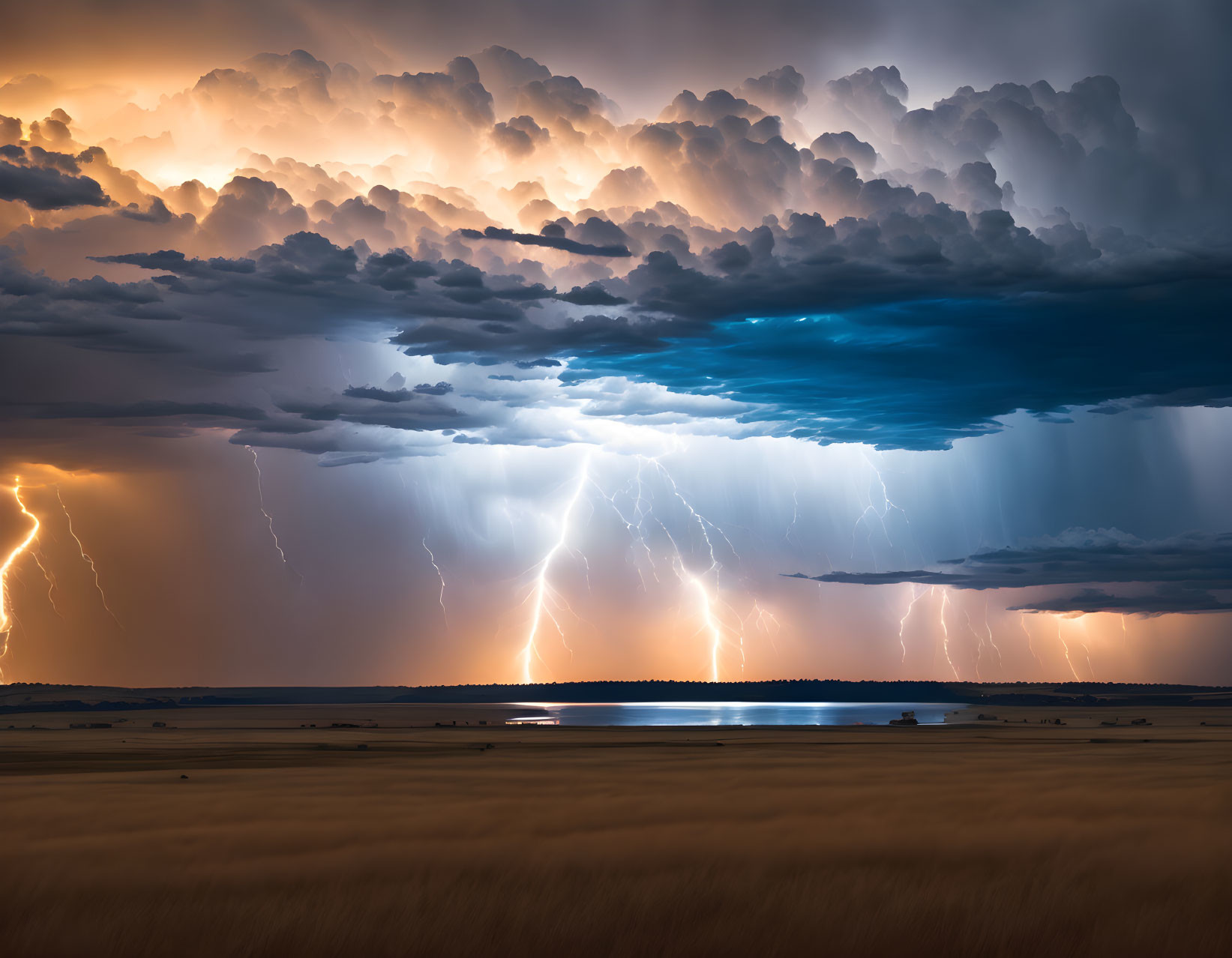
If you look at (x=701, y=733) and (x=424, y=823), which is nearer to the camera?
(x=424, y=823)

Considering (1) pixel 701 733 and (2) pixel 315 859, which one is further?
(1) pixel 701 733

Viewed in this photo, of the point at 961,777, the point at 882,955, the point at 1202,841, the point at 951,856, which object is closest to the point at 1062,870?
the point at 951,856

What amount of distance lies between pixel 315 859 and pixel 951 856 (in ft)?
49.6

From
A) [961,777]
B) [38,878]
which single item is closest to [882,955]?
[38,878]

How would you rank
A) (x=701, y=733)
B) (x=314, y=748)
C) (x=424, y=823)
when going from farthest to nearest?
(x=701, y=733), (x=314, y=748), (x=424, y=823)

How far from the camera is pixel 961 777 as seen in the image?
48.5 metres

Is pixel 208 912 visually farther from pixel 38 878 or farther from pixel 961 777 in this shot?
pixel 961 777

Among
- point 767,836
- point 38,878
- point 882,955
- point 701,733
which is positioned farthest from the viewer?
point 701,733

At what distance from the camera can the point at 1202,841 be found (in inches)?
1188

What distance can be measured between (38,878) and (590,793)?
66.0ft

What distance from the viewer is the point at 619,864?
92.9 ft

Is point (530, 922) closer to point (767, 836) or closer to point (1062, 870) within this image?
point (767, 836)

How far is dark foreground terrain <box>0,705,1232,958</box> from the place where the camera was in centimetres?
2284

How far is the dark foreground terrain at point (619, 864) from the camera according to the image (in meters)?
22.8
